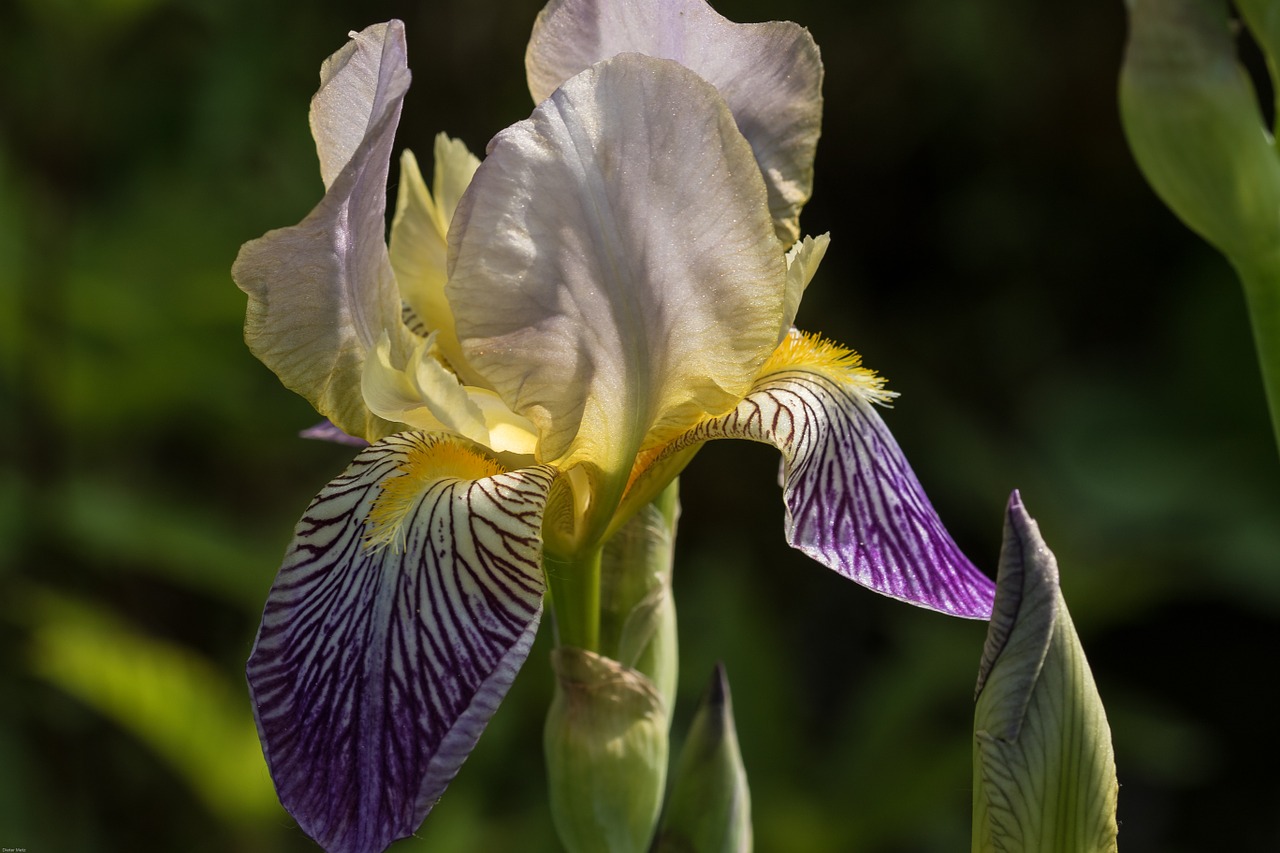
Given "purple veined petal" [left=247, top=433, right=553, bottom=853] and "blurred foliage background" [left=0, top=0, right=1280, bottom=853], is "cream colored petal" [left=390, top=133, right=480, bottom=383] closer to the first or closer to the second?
"purple veined petal" [left=247, top=433, right=553, bottom=853]

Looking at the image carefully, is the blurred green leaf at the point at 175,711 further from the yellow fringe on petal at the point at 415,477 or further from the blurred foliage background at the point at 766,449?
the yellow fringe on petal at the point at 415,477

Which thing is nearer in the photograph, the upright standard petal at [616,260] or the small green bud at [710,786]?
the upright standard petal at [616,260]

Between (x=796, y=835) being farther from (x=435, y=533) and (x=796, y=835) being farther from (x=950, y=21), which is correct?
(x=950, y=21)

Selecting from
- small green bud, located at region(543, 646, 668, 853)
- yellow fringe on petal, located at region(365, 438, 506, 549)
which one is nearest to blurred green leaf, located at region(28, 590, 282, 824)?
small green bud, located at region(543, 646, 668, 853)

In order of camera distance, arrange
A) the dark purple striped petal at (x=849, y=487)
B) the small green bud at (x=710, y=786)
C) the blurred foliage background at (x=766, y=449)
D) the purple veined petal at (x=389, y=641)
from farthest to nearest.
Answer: the blurred foliage background at (x=766, y=449), the small green bud at (x=710, y=786), the dark purple striped petal at (x=849, y=487), the purple veined petal at (x=389, y=641)

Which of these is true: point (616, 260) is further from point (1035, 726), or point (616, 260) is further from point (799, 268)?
point (1035, 726)

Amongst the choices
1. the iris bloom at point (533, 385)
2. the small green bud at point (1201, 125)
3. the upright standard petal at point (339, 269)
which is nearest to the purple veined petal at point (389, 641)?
the iris bloom at point (533, 385)
